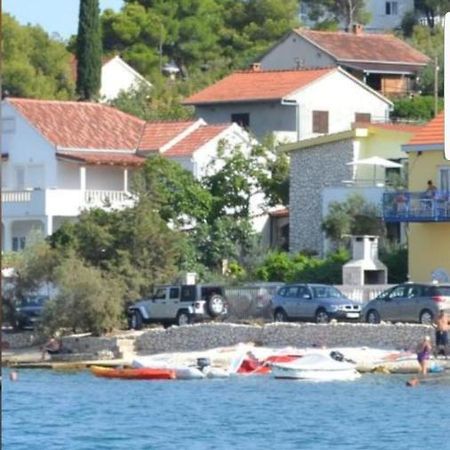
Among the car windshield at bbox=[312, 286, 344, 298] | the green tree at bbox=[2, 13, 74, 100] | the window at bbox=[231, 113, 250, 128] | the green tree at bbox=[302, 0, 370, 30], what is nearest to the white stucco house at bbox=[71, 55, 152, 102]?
the green tree at bbox=[2, 13, 74, 100]

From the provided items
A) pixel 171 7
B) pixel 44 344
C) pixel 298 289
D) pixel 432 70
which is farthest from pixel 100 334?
pixel 171 7

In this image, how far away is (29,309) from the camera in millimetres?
55344

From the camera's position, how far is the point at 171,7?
9869cm

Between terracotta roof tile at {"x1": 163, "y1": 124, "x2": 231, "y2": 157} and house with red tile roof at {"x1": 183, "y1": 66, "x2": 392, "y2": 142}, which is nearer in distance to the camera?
terracotta roof tile at {"x1": 163, "y1": 124, "x2": 231, "y2": 157}

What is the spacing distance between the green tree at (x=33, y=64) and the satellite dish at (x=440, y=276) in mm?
35344

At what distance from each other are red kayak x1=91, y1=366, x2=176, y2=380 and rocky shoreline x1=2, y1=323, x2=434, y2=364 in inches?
127

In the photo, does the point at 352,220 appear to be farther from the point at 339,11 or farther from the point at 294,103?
the point at 339,11

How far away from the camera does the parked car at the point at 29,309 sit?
180 feet

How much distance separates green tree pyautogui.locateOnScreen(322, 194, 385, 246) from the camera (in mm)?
57375

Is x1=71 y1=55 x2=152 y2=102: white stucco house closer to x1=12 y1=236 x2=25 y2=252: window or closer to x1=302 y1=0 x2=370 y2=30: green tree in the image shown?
x1=302 y1=0 x2=370 y2=30: green tree

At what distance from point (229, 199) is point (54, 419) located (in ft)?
85.1

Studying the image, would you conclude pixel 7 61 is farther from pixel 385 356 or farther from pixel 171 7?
pixel 385 356

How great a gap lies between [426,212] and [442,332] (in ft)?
29.8

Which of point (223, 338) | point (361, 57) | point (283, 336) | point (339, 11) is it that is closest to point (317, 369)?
point (283, 336)
